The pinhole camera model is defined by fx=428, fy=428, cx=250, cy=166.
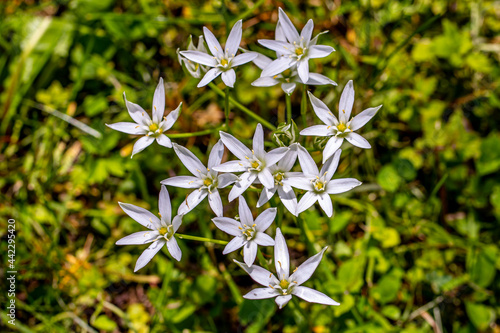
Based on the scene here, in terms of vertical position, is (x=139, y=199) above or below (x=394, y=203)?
below

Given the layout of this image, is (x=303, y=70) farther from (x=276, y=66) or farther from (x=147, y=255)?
(x=147, y=255)

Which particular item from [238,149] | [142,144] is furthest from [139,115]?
[238,149]

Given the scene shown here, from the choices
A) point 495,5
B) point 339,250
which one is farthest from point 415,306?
point 495,5

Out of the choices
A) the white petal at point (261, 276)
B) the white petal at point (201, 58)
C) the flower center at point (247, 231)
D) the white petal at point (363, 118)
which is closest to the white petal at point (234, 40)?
the white petal at point (201, 58)

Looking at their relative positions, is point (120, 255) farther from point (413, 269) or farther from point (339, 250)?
point (413, 269)

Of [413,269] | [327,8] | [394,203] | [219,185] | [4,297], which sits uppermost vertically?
[327,8]

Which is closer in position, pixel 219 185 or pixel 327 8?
pixel 219 185
